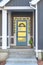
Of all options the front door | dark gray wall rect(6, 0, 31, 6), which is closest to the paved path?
the front door

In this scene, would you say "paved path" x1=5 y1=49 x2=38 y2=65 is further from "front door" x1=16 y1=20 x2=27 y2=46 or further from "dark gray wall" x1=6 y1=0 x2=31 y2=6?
"dark gray wall" x1=6 y1=0 x2=31 y2=6

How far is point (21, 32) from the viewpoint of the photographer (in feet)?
52.8

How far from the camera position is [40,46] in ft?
41.0

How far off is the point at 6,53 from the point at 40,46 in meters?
2.25

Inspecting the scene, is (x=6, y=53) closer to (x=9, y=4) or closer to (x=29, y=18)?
(x=9, y=4)

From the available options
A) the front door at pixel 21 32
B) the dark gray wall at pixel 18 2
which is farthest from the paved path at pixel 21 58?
the dark gray wall at pixel 18 2

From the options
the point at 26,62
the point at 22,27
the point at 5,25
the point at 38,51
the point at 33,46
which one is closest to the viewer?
the point at 26,62

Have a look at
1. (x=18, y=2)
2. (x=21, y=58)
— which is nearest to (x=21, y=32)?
(x=18, y=2)

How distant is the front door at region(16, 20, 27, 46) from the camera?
52.3 ft

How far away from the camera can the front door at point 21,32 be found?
1594 cm

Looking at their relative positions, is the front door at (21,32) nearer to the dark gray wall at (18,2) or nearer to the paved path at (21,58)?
the paved path at (21,58)

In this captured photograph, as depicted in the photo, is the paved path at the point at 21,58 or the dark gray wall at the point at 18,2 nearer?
the paved path at the point at 21,58

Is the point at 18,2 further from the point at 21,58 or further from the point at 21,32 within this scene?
the point at 21,58

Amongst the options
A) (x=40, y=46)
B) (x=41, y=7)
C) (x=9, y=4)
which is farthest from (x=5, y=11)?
(x=40, y=46)
